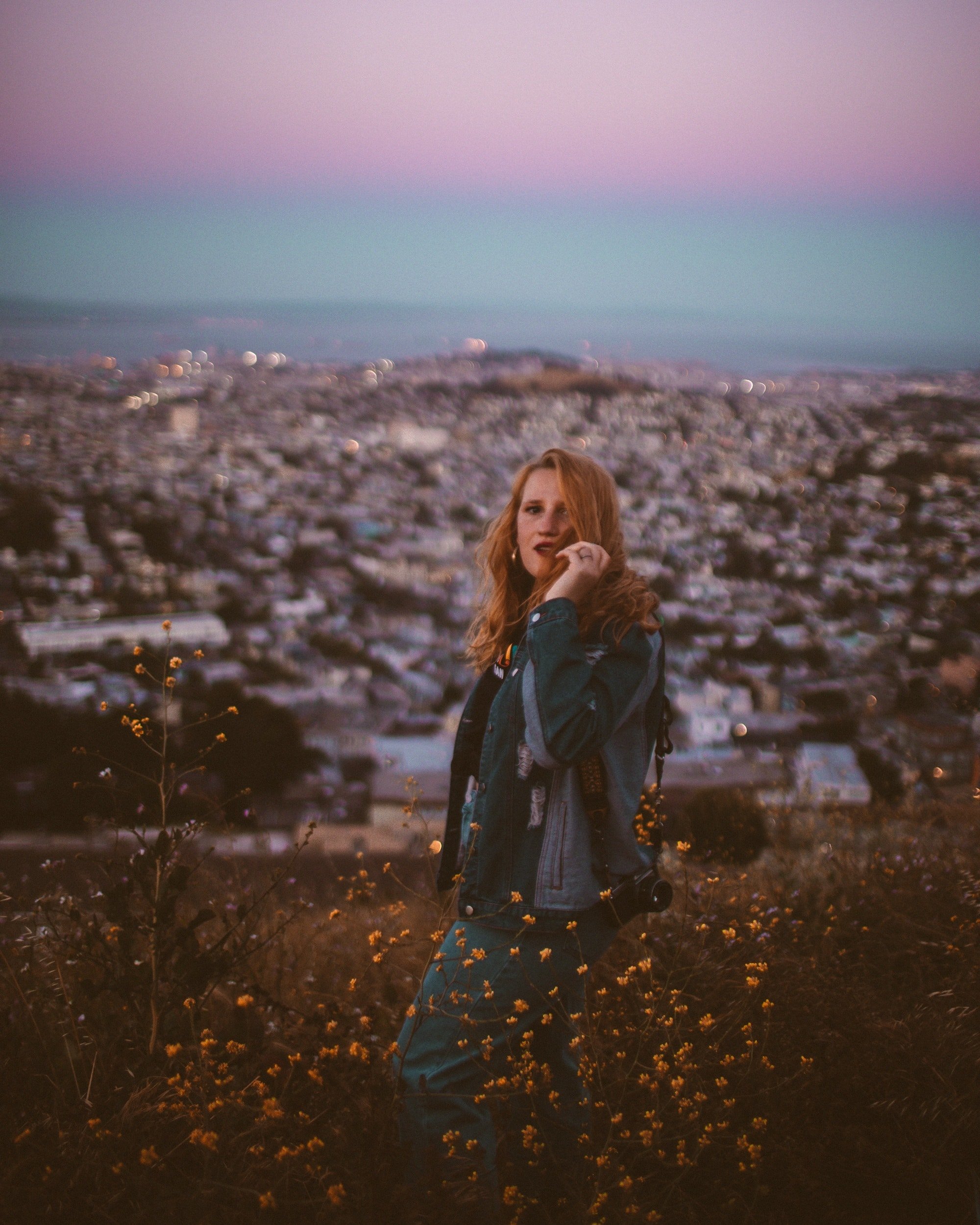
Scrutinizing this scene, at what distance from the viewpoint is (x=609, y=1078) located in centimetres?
189

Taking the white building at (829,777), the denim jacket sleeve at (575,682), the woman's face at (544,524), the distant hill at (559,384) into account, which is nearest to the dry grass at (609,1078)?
the denim jacket sleeve at (575,682)

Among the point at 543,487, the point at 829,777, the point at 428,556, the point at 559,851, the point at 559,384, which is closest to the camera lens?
the point at 559,851

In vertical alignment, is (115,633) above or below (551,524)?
below

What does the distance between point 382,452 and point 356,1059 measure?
82.2 ft

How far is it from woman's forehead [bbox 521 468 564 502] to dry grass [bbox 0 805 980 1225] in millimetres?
947

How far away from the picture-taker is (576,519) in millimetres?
1866

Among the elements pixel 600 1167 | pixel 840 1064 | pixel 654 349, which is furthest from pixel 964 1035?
pixel 654 349

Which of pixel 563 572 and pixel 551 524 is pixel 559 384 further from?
pixel 563 572

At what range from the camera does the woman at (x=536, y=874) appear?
1516 mm

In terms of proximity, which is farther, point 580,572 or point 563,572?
point 563,572

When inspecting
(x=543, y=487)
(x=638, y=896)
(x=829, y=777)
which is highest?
(x=543, y=487)

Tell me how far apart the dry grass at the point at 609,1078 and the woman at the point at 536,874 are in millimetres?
71

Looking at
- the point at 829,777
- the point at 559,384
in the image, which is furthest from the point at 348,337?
the point at 829,777

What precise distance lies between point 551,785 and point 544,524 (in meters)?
0.58
